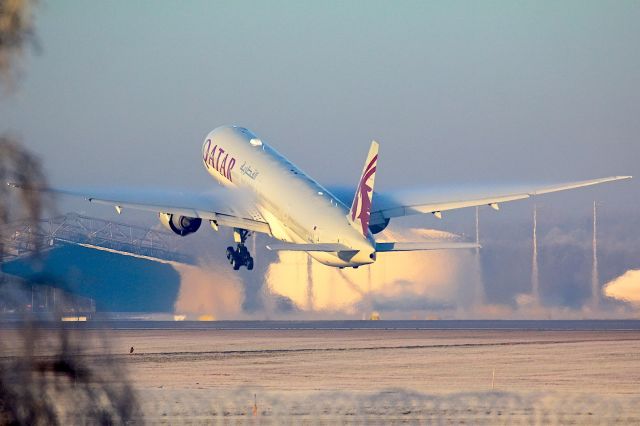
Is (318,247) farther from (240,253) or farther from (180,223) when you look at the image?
(180,223)

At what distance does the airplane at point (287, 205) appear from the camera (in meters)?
73.2

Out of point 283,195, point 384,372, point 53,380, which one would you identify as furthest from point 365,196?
point 53,380

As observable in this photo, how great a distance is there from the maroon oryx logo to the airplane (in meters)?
0.02

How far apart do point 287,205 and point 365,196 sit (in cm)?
748

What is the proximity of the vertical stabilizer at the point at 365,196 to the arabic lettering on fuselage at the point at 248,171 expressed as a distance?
1127 centimetres

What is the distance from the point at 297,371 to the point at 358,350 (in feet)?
36.8

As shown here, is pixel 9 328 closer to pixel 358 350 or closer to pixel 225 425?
pixel 225 425

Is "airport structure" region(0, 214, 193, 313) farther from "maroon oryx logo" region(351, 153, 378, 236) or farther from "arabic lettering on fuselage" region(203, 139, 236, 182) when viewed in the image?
"maroon oryx logo" region(351, 153, 378, 236)

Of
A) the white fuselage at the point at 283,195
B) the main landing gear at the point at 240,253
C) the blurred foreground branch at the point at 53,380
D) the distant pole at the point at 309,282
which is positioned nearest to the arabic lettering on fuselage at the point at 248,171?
the white fuselage at the point at 283,195

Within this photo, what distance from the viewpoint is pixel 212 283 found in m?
91.9

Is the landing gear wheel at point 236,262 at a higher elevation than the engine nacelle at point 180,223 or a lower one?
lower

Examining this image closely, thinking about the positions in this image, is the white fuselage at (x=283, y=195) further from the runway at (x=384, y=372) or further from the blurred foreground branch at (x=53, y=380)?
the blurred foreground branch at (x=53, y=380)

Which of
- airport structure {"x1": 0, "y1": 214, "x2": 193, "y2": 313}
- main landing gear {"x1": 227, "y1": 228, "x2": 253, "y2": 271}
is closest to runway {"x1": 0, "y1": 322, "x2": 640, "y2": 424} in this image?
airport structure {"x1": 0, "y1": 214, "x2": 193, "y2": 313}

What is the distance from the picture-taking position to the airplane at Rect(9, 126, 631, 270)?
7325 centimetres
